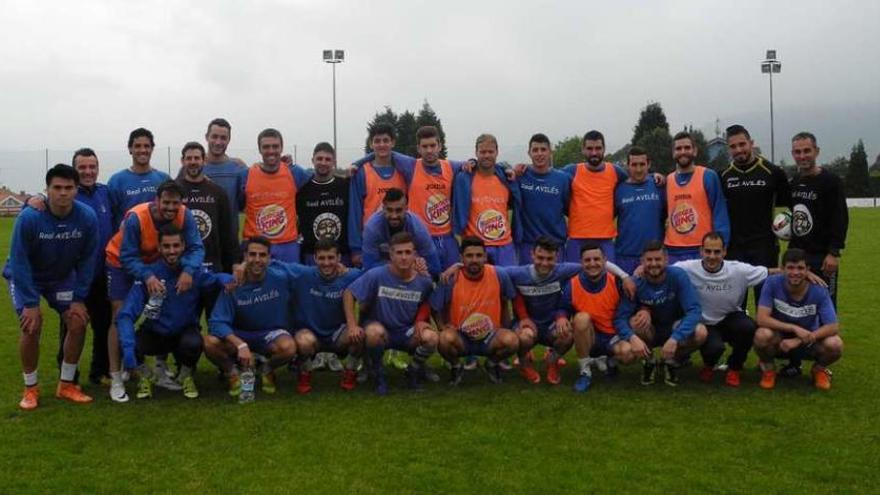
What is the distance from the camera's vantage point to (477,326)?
6000 mm

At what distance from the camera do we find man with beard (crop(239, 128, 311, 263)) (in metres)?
6.74

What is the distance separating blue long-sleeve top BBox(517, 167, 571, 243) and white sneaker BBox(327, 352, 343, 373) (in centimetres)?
203

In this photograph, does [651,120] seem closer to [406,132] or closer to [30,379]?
[406,132]

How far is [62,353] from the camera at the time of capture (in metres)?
5.92

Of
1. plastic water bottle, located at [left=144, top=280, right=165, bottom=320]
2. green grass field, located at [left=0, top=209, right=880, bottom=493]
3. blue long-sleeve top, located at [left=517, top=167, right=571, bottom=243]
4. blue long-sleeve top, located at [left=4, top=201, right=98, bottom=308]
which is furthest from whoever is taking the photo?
blue long-sleeve top, located at [left=517, top=167, right=571, bottom=243]

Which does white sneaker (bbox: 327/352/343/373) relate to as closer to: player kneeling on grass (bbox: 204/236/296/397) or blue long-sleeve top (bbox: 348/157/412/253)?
player kneeling on grass (bbox: 204/236/296/397)

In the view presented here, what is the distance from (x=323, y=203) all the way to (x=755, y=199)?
12.1ft

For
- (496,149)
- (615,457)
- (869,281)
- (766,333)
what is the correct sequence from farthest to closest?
1. (869,281)
2. (496,149)
3. (766,333)
4. (615,457)

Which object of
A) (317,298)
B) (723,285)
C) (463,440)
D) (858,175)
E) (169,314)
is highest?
(858,175)

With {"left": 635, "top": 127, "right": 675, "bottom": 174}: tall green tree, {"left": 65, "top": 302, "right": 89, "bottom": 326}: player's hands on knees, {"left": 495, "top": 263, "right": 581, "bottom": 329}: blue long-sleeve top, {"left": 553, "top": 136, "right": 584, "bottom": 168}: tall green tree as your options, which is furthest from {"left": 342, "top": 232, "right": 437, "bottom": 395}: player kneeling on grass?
{"left": 553, "top": 136, "right": 584, "bottom": 168}: tall green tree

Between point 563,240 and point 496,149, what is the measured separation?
1052 mm

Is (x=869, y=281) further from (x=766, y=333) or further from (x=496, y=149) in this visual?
(x=496, y=149)

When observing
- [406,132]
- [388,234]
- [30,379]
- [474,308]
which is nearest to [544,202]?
[474,308]

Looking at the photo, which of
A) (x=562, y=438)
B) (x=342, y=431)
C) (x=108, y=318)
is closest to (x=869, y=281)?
(x=562, y=438)
